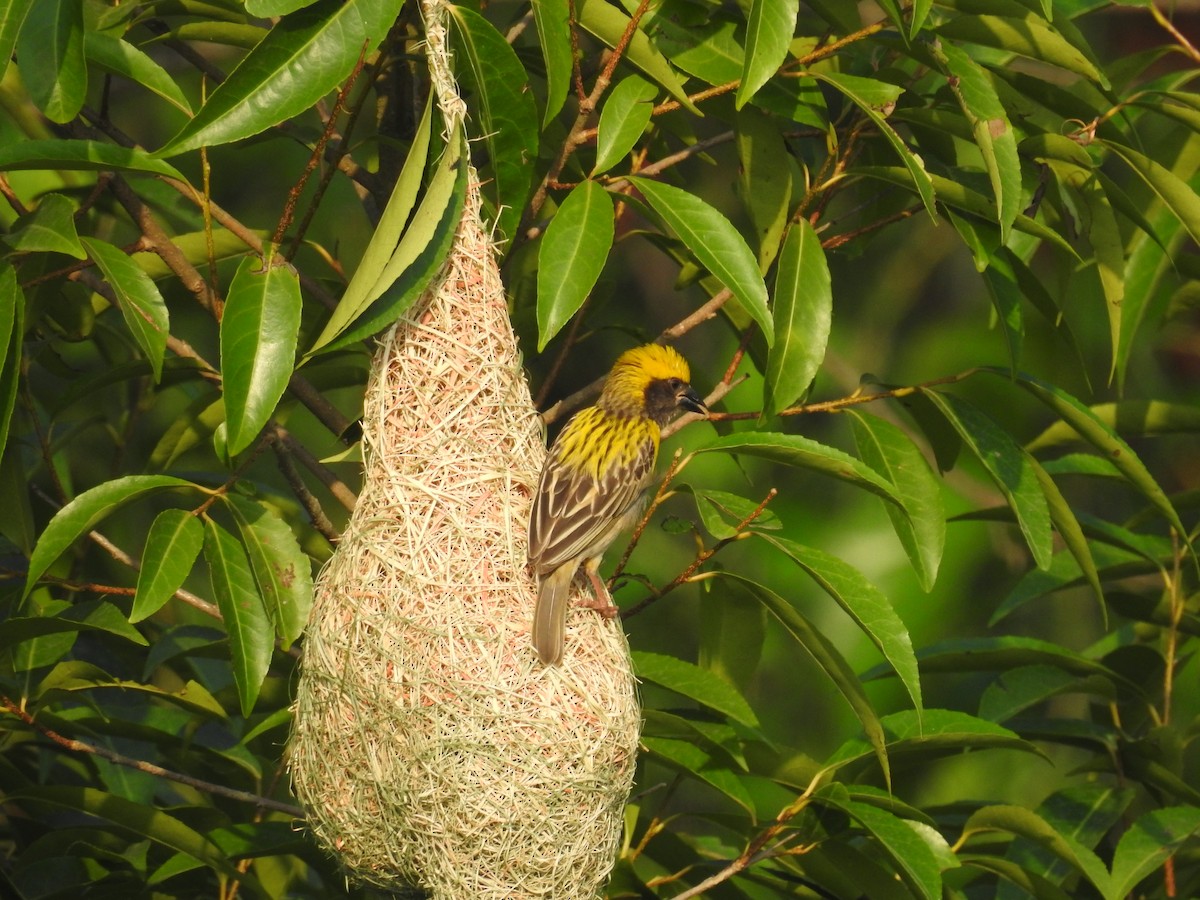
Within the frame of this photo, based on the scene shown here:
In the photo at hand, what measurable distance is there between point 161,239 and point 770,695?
379cm

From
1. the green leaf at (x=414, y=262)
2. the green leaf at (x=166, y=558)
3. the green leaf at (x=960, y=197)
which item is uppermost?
the green leaf at (x=960, y=197)

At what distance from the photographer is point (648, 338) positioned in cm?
373

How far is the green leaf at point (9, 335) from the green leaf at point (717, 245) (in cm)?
106

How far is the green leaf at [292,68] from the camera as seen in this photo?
7.43 feet

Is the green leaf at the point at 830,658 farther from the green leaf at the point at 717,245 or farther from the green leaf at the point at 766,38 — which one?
the green leaf at the point at 766,38

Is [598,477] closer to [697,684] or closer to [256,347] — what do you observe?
[697,684]

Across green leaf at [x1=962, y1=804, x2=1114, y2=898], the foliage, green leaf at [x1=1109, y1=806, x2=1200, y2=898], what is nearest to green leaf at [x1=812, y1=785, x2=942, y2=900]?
the foliage

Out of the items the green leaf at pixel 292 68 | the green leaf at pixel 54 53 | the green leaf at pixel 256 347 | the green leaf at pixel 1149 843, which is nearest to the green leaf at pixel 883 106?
→ the green leaf at pixel 292 68

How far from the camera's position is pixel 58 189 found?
339 centimetres

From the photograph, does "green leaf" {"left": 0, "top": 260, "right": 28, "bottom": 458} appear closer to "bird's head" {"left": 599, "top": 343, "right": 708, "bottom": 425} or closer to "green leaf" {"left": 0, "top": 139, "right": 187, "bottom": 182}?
"green leaf" {"left": 0, "top": 139, "right": 187, "bottom": 182}

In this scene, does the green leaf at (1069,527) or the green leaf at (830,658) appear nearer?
the green leaf at (830,658)

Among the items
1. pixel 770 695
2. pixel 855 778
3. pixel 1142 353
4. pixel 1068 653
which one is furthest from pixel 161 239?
pixel 1142 353

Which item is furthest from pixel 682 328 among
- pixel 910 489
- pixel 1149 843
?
pixel 1149 843

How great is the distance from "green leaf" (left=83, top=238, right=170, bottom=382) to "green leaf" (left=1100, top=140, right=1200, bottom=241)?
1.75 metres
